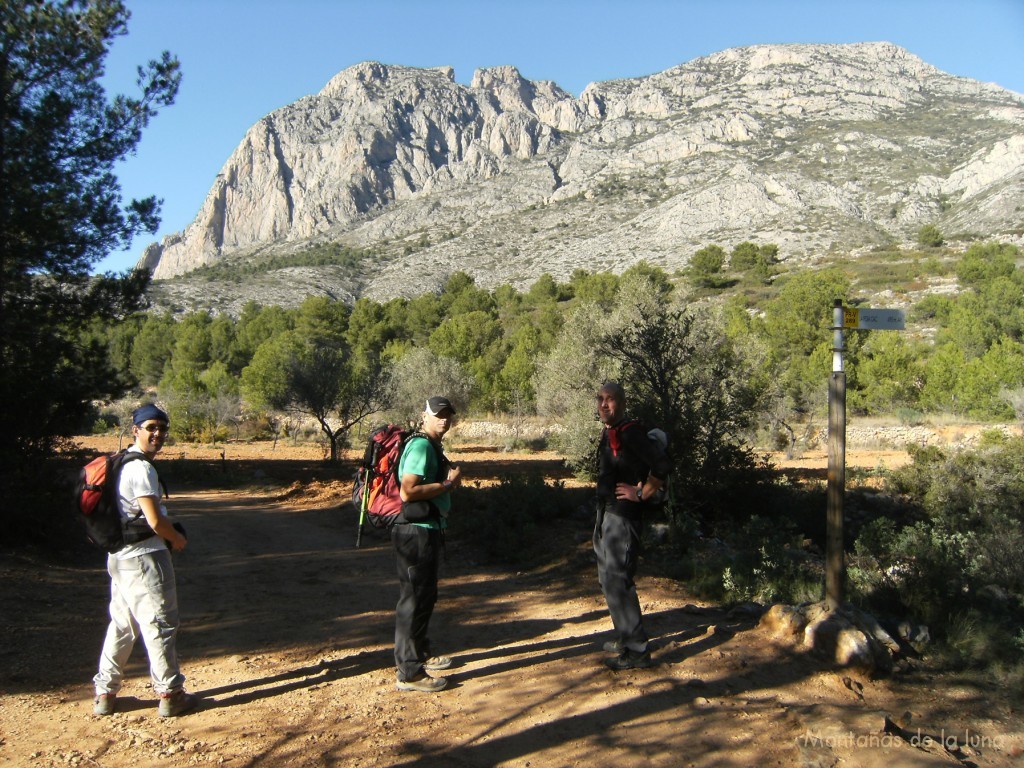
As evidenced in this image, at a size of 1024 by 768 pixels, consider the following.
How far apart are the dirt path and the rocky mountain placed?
51405 mm

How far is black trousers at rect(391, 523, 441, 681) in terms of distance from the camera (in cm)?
436

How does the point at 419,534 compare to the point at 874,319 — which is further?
the point at 874,319

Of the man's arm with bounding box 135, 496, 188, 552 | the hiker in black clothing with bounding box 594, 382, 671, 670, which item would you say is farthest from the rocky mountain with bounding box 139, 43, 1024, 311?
the hiker in black clothing with bounding box 594, 382, 671, 670

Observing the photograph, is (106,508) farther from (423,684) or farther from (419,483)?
(423,684)

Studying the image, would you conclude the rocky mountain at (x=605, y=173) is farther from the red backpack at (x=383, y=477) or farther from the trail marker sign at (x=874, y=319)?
the trail marker sign at (x=874, y=319)

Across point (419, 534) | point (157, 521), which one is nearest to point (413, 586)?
point (419, 534)

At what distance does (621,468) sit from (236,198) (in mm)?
152589

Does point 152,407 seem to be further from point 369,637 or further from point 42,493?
point 42,493

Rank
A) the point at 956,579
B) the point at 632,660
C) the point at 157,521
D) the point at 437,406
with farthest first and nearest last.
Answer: the point at 956,579 < the point at 632,660 < the point at 437,406 < the point at 157,521

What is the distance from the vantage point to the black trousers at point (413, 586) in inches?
172

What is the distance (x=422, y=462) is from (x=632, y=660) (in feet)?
6.29

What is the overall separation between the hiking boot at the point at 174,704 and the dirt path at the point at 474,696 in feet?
0.21

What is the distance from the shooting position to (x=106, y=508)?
3.92m

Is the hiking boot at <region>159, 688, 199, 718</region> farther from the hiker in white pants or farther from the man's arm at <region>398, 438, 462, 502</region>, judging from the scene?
the man's arm at <region>398, 438, 462, 502</region>
